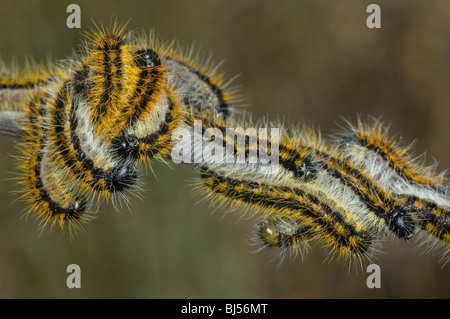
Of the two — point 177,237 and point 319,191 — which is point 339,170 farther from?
point 177,237

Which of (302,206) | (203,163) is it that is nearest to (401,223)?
(302,206)

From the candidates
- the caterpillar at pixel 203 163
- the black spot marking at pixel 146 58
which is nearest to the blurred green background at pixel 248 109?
Answer: the caterpillar at pixel 203 163

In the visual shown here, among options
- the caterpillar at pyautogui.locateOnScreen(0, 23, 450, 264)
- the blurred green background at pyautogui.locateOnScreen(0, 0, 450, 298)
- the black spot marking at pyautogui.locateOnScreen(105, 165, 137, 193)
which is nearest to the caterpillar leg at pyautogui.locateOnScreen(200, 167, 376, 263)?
the caterpillar at pyautogui.locateOnScreen(0, 23, 450, 264)

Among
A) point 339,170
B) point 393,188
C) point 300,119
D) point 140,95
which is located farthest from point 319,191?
point 300,119

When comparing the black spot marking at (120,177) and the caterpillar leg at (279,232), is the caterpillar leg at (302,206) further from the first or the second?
the black spot marking at (120,177)

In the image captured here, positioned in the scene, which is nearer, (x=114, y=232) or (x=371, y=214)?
(x=371, y=214)

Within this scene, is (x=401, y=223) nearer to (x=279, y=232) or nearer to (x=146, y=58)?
(x=279, y=232)

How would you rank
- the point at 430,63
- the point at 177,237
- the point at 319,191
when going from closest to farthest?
the point at 319,191 → the point at 430,63 → the point at 177,237
